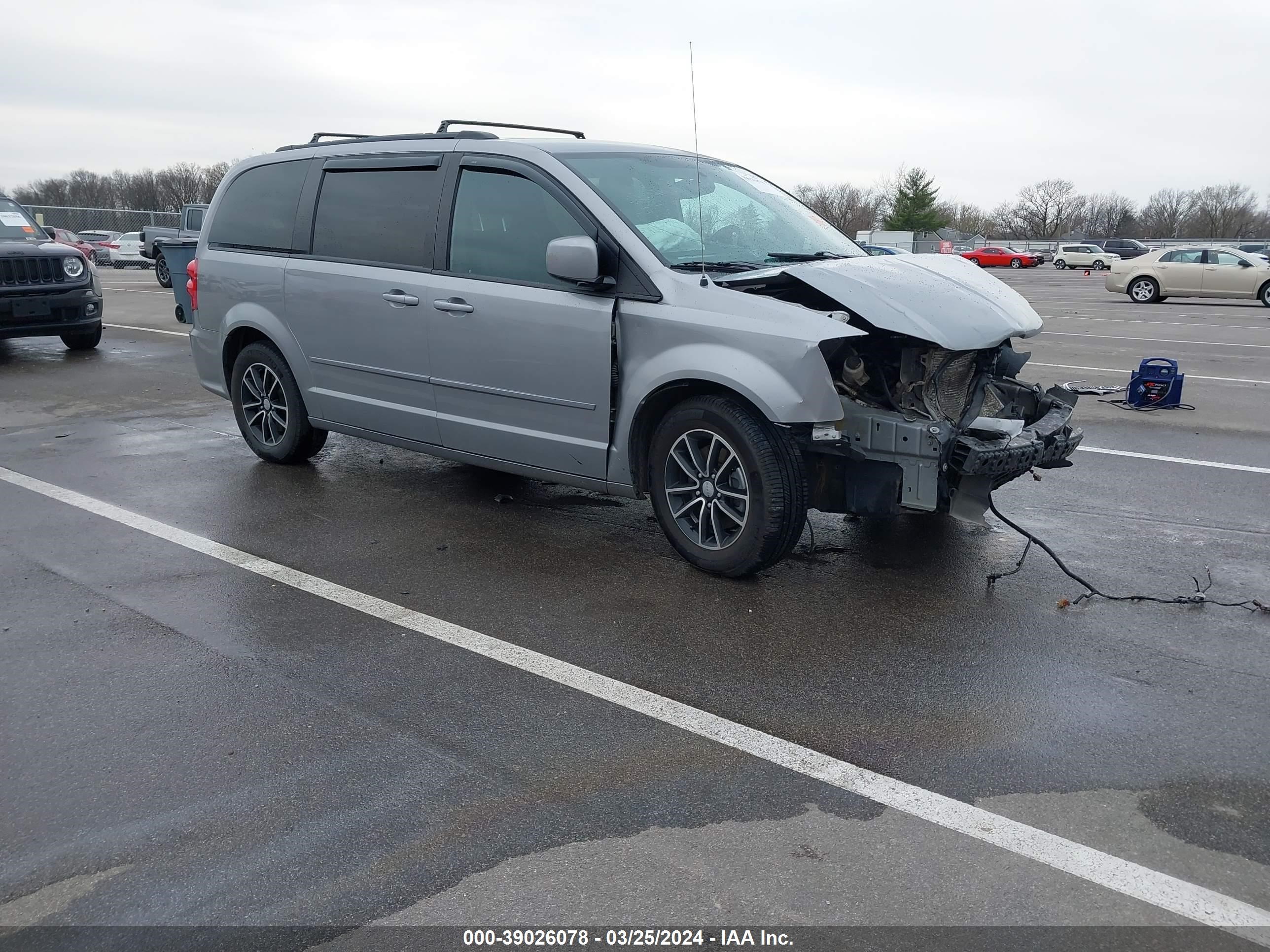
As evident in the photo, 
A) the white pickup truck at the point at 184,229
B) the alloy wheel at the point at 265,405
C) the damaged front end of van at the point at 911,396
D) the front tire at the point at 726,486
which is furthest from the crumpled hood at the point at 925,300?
the white pickup truck at the point at 184,229

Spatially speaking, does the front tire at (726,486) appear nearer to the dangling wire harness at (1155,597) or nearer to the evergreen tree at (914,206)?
the dangling wire harness at (1155,597)

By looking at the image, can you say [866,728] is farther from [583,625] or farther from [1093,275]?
[1093,275]

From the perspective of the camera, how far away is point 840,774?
3.26m

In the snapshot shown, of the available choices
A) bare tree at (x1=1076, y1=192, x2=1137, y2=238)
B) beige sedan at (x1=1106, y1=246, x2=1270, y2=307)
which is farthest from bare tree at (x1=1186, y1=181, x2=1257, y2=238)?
beige sedan at (x1=1106, y1=246, x2=1270, y2=307)

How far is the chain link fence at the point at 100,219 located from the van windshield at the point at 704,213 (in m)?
48.3

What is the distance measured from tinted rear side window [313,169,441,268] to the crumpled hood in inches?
80.5

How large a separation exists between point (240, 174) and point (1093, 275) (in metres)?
49.4

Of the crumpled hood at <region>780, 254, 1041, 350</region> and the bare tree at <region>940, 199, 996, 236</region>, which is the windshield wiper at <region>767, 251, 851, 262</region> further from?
the bare tree at <region>940, 199, 996, 236</region>

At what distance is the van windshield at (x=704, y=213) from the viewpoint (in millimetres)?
5191

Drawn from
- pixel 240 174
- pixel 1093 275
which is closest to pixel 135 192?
pixel 1093 275

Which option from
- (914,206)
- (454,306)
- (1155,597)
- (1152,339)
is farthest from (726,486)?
(914,206)

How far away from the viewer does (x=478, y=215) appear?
5582 mm

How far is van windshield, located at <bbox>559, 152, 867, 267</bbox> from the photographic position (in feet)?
17.0

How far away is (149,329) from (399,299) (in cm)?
1192
